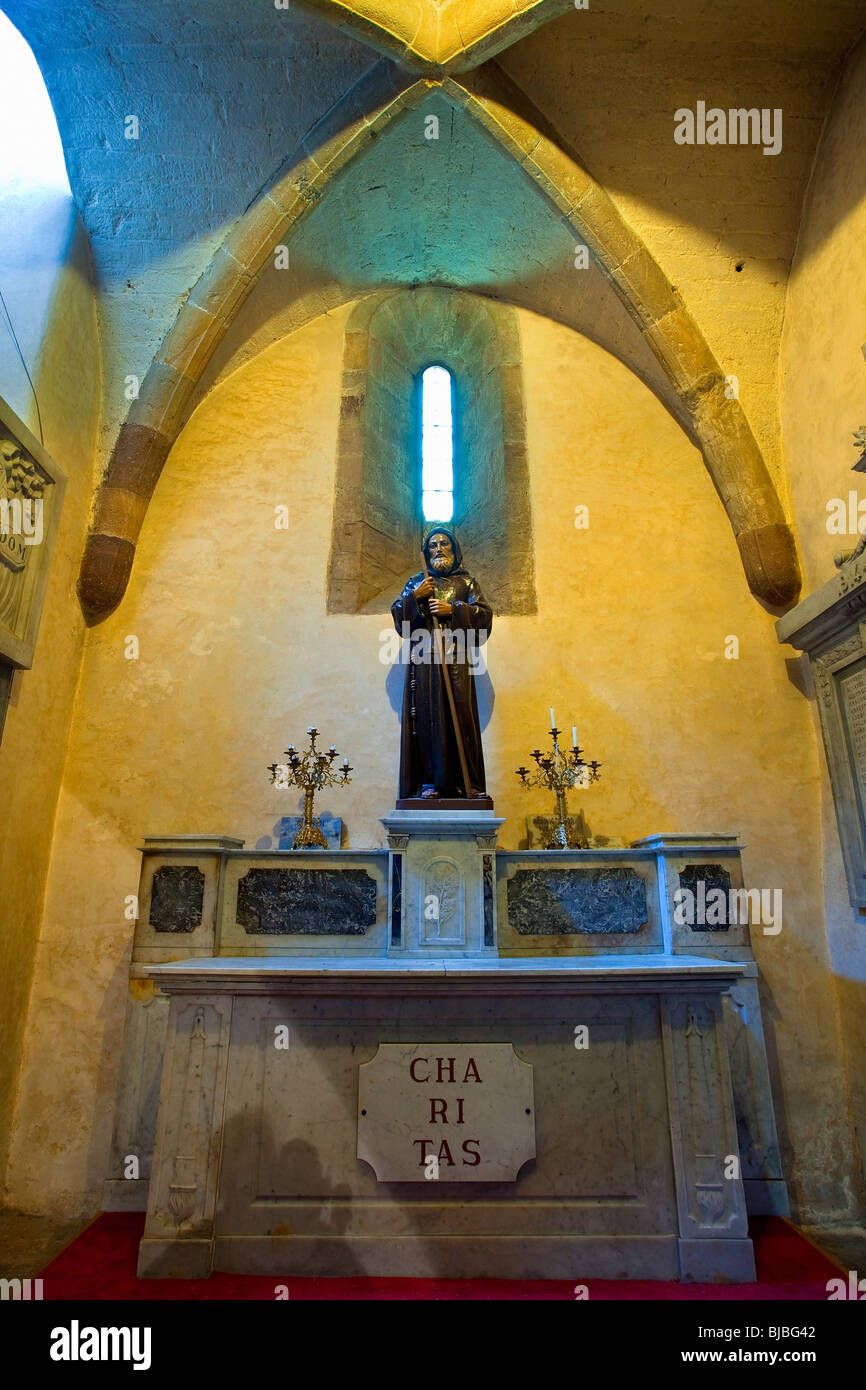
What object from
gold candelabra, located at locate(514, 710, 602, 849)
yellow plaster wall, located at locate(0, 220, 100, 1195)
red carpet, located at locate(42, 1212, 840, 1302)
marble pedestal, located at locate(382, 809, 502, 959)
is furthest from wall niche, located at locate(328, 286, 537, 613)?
red carpet, located at locate(42, 1212, 840, 1302)

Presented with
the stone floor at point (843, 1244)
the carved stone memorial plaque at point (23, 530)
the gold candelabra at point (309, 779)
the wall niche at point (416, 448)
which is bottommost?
the stone floor at point (843, 1244)

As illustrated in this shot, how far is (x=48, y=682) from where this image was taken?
5.49 m

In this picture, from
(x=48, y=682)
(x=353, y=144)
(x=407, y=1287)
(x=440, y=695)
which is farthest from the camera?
(x=353, y=144)

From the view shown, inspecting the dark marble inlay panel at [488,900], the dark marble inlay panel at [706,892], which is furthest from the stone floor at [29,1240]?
the dark marble inlay panel at [706,892]

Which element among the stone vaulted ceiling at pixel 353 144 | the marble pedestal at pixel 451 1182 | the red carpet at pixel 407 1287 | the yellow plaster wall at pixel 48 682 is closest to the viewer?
the red carpet at pixel 407 1287

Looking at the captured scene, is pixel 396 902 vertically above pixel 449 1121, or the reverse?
pixel 396 902

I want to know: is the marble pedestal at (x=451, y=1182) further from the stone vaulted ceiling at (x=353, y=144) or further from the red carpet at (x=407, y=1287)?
the stone vaulted ceiling at (x=353, y=144)

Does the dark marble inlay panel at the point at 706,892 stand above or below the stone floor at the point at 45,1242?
above

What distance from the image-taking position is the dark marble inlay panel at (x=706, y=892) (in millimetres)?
4805

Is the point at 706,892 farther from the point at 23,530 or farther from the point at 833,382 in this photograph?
the point at 23,530

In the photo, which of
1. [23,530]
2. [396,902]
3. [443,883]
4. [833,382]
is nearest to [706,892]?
[443,883]

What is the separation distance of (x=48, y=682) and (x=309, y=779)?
196cm

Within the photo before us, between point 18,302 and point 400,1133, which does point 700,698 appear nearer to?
point 400,1133

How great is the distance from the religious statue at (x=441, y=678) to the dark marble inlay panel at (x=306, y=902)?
2.20 feet
